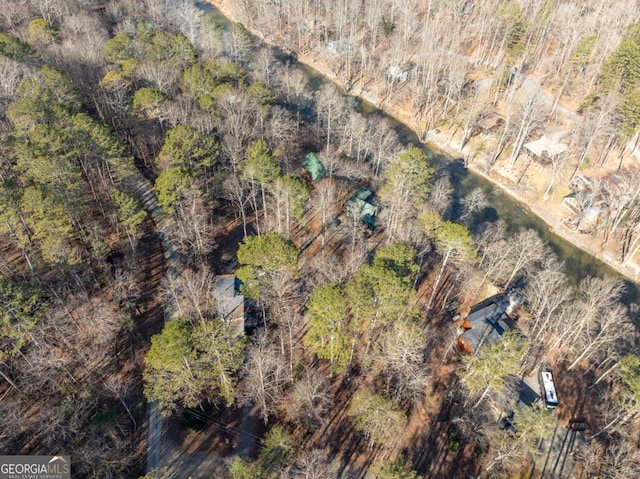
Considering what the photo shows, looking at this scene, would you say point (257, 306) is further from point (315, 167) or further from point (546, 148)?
point (546, 148)

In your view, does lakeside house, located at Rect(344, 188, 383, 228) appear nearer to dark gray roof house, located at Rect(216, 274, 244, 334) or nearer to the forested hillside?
the forested hillside

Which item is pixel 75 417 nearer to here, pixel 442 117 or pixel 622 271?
pixel 622 271

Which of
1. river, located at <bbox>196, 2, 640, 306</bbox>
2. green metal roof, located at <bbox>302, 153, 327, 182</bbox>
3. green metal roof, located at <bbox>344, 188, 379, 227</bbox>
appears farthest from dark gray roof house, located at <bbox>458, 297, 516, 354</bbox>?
green metal roof, located at <bbox>302, 153, 327, 182</bbox>

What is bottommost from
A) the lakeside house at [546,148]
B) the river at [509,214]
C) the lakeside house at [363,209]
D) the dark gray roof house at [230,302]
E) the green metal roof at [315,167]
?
the river at [509,214]

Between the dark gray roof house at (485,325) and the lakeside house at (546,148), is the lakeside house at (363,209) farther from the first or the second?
the lakeside house at (546,148)

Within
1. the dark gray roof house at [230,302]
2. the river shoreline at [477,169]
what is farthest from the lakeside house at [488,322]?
the dark gray roof house at [230,302]

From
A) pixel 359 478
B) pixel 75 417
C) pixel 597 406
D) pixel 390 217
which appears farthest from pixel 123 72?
pixel 597 406

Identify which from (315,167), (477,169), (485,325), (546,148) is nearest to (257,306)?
(485,325)
